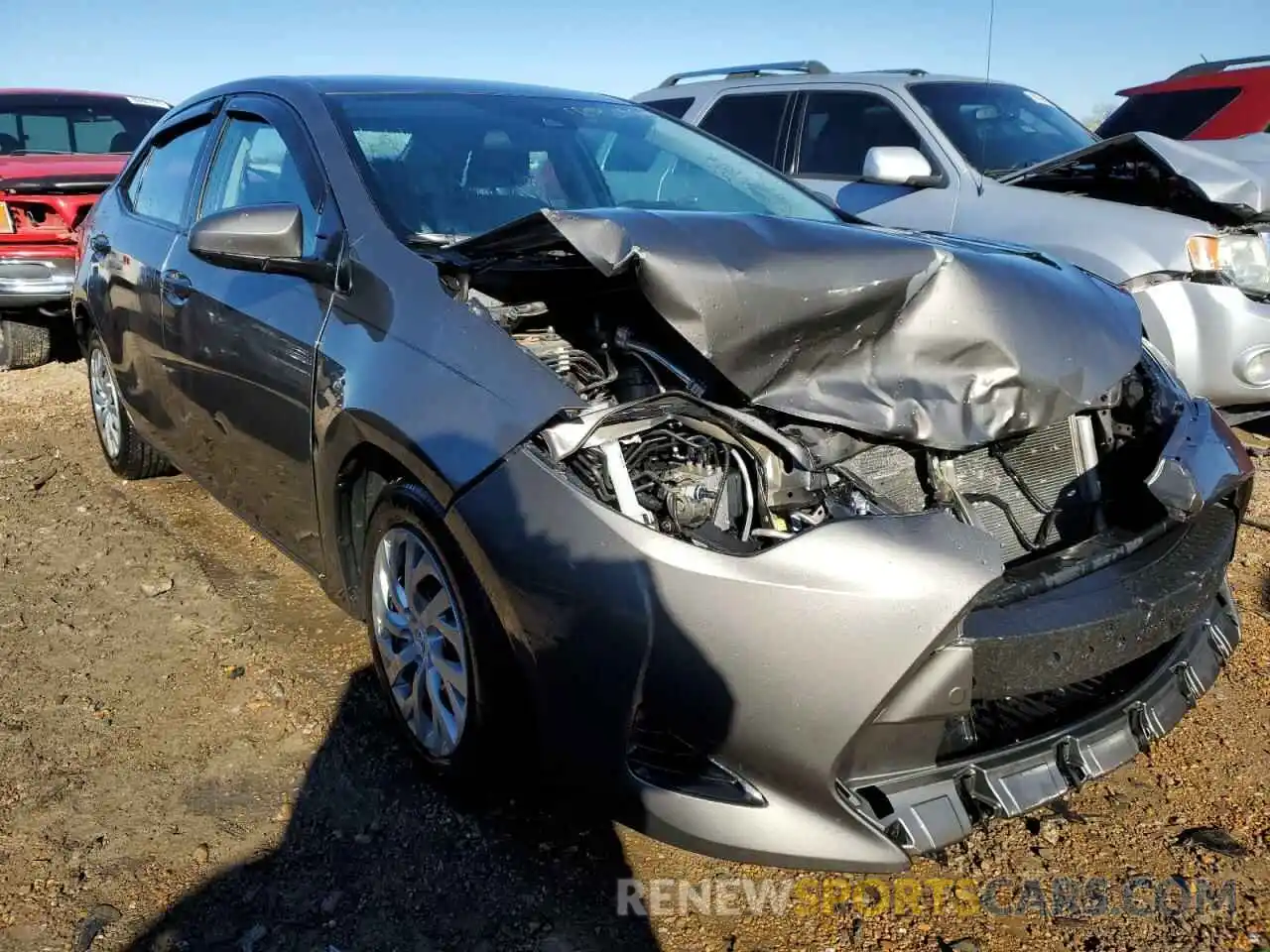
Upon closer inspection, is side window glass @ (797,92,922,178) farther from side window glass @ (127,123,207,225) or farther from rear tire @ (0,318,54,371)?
rear tire @ (0,318,54,371)

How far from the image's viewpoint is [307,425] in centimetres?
282

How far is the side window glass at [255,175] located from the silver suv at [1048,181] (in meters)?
2.92

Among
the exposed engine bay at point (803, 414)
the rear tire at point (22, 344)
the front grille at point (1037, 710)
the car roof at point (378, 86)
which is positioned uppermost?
the car roof at point (378, 86)

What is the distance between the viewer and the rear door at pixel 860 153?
223 inches

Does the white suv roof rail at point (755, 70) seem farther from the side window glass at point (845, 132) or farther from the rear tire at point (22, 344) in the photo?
the rear tire at point (22, 344)

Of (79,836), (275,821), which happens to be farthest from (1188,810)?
(79,836)

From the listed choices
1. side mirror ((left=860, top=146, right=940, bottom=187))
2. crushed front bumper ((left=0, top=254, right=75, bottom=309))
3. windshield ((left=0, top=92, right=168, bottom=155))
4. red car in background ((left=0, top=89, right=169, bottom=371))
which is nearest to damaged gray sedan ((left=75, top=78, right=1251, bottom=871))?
side mirror ((left=860, top=146, right=940, bottom=187))

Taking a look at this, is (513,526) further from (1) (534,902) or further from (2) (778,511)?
(1) (534,902)

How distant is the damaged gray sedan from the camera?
1947mm

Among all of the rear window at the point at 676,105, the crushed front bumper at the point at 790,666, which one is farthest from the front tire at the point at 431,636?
the rear window at the point at 676,105

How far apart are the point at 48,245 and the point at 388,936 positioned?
6279mm

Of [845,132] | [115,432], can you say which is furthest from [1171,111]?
[115,432]

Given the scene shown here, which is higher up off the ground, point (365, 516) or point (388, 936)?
point (365, 516)

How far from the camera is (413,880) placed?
237 centimetres
